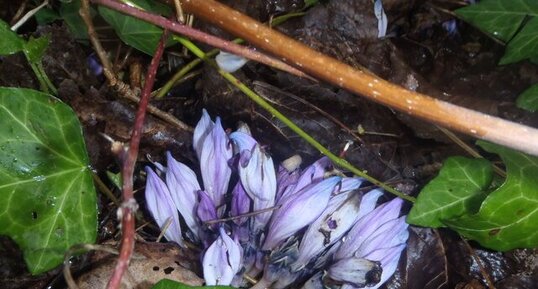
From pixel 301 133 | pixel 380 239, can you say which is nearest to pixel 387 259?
pixel 380 239

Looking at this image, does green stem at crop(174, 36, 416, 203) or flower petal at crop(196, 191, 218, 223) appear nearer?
flower petal at crop(196, 191, 218, 223)

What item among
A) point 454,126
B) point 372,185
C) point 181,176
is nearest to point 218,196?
point 181,176

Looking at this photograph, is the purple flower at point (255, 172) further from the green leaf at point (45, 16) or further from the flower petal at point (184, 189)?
the green leaf at point (45, 16)

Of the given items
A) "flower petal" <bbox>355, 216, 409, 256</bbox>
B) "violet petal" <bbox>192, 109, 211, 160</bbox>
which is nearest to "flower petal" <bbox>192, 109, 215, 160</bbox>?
"violet petal" <bbox>192, 109, 211, 160</bbox>

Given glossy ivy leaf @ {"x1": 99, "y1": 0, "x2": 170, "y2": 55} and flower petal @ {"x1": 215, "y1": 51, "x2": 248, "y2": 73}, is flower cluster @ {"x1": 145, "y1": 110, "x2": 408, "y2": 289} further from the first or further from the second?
glossy ivy leaf @ {"x1": 99, "y1": 0, "x2": 170, "y2": 55}

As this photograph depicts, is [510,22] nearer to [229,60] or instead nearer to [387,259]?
[387,259]

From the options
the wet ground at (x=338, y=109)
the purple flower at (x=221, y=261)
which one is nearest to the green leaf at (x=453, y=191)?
the wet ground at (x=338, y=109)
